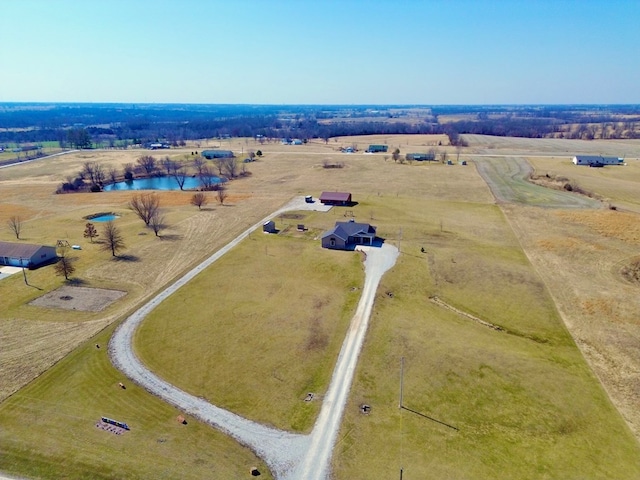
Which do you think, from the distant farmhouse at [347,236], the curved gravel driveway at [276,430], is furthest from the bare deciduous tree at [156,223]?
the distant farmhouse at [347,236]

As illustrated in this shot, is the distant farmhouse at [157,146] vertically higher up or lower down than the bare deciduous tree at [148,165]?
higher up

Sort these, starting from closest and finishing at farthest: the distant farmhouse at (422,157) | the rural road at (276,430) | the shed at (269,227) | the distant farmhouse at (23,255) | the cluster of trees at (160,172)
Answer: the rural road at (276,430)
the distant farmhouse at (23,255)
the shed at (269,227)
the cluster of trees at (160,172)
the distant farmhouse at (422,157)

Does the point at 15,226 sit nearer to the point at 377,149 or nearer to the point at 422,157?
the point at 422,157

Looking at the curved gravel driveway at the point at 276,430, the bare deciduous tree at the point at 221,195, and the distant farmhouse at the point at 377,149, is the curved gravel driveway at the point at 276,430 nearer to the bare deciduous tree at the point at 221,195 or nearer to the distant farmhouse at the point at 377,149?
the bare deciduous tree at the point at 221,195

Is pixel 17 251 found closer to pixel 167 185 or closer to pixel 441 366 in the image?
pixel 441 366

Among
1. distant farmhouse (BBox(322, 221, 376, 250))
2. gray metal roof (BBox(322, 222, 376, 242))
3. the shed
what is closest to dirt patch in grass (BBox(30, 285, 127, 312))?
the shed

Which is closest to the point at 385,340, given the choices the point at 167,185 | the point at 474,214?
the point at 474,214
